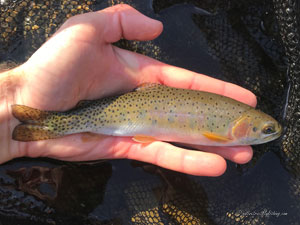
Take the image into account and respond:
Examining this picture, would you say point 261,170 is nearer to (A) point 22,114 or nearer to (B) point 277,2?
(B) point 277,2

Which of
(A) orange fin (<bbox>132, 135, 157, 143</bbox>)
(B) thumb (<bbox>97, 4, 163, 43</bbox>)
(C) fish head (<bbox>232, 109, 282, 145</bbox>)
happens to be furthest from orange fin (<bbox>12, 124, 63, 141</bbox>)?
(C) fish head (<bbox>232, 109, 282, 145</bbox>)

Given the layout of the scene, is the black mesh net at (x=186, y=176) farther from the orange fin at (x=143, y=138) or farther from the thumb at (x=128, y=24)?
the thumb at (x=128, y=24)

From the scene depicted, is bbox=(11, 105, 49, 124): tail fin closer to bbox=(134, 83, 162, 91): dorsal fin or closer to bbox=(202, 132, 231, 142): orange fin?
bbox=(134, 83, 162, 91): dorsal fin

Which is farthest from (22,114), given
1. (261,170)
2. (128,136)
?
(261,170)

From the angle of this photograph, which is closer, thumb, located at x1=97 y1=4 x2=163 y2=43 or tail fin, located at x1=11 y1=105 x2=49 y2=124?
tail fin, located at x1=11 y1=105 x2=49 y2=124

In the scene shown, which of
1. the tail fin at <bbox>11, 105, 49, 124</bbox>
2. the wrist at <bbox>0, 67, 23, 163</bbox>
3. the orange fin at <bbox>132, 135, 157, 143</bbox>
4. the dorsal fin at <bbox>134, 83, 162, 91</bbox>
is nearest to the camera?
the tail fin at <bbox>11, 105, 49, 124</bbox>

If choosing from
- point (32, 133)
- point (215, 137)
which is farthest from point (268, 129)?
point (32, 133)

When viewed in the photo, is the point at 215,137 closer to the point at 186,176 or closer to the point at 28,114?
the point at 186,176
